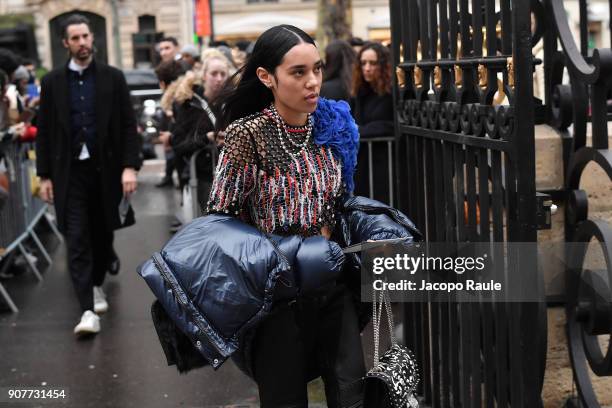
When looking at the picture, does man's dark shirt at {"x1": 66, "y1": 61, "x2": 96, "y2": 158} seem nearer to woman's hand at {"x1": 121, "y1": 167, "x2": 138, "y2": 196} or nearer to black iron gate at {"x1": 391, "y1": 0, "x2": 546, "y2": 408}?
woman's hand at {"x1": 121, "y1": 167, "x2": 138, "y2": 196}

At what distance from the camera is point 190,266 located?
3.49 metres

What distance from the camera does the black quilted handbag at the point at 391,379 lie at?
347 centimetres

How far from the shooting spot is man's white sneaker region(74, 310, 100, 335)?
6.84 m

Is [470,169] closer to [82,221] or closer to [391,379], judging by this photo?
[391,379]

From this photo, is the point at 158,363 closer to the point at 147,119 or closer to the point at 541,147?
the point at 541,147

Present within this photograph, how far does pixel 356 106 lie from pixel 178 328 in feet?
13.9

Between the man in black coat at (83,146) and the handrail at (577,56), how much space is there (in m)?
3.97

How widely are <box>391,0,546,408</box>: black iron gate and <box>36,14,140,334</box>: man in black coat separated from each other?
3.00 metres

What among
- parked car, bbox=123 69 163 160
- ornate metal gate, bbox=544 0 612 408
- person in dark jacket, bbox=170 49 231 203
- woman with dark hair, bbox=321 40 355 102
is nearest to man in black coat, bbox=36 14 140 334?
person in dark jacket, bbox=170 49 231 203

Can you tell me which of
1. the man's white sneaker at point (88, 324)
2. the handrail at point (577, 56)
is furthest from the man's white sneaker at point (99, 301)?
the handrail at point (577, 56)

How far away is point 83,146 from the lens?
7191 mm

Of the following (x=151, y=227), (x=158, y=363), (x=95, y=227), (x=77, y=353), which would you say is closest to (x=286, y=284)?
(x=158, y=363)

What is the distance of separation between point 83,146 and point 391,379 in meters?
4.28

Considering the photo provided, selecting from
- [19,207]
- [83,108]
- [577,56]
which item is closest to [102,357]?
[83,108]
